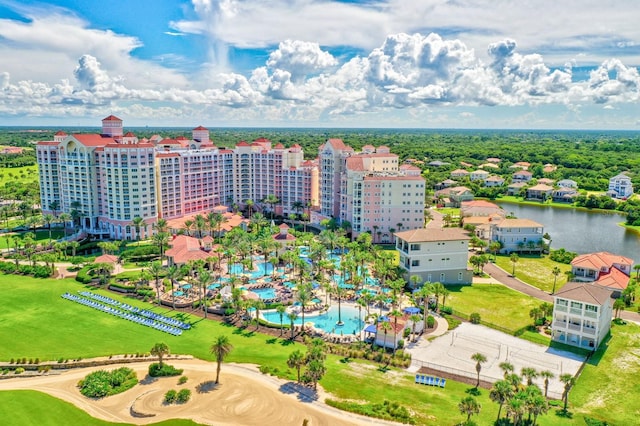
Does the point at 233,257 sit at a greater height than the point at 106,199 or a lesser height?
lesser

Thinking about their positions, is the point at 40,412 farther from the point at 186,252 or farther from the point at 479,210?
the point at 479,210

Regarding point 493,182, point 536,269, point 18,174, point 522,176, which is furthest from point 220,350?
point 18,174

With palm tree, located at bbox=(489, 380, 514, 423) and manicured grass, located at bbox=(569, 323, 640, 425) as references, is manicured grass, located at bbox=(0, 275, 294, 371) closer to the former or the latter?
palm tree, located at bbox=(489, 380, 514, 423)

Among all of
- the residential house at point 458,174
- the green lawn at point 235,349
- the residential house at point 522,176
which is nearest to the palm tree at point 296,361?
the green lawn at point 235,349

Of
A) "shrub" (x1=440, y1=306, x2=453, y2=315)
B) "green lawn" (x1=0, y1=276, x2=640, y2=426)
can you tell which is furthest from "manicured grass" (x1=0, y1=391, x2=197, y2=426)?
"shrub" (x1=440, y1=306, x2=453, y2=315)

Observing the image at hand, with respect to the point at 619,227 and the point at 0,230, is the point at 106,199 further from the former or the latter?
the point at 619,227

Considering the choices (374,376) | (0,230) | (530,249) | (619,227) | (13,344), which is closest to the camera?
(374,376)

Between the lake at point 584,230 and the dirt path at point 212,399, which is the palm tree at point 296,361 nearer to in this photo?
the dirt path at point 212,399

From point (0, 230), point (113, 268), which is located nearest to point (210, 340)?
point (113, 268)

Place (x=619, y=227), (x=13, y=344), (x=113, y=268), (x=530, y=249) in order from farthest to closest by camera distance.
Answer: (x=619, y=227) < (x=530, y=249) < (x=113, y=268) < (x=13, y=344)
